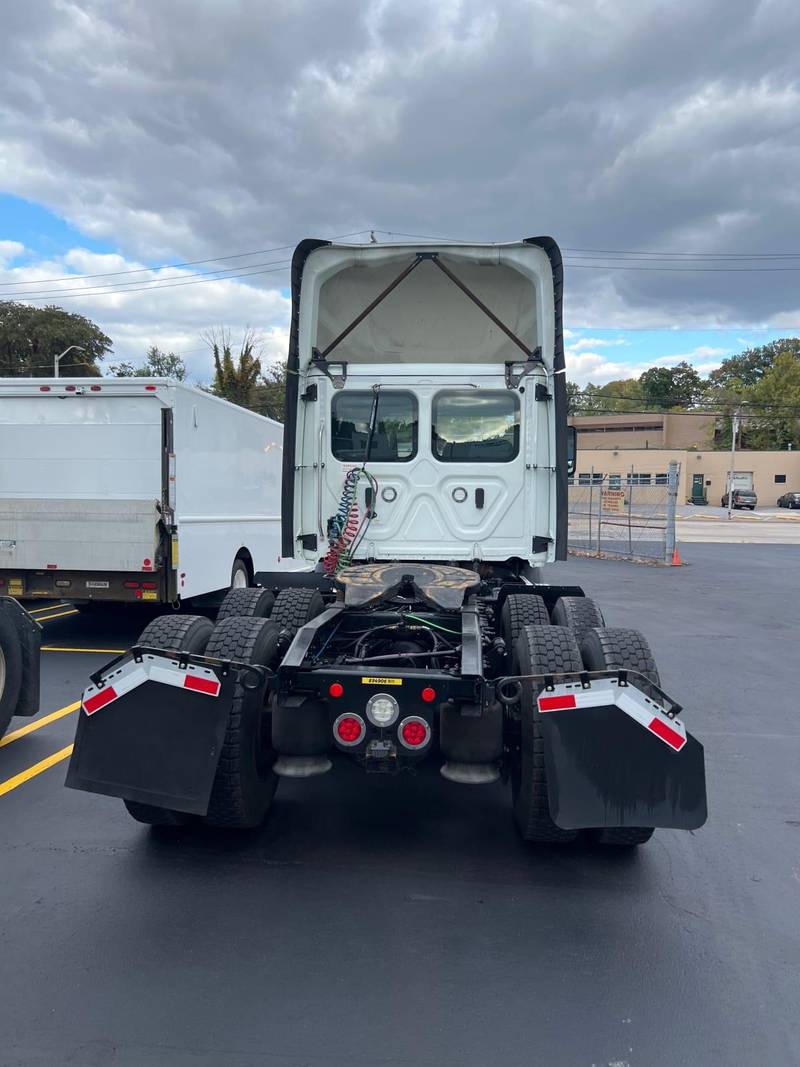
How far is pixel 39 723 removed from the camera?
6047 millimetres

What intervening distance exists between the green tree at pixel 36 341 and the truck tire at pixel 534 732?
172 ft

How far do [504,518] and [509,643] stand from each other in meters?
1.47

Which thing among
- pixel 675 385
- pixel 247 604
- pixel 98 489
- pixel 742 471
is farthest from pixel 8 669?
pixel 675 385

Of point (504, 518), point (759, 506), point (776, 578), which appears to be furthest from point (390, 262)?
point (759, 506)

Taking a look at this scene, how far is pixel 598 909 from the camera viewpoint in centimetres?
348

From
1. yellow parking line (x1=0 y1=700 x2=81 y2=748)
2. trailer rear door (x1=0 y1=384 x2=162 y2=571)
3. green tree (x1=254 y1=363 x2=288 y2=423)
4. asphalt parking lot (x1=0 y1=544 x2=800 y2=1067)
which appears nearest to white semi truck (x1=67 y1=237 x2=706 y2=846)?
asphalt parking lot (x1=0 y1=544 x2=800 y2=1067)

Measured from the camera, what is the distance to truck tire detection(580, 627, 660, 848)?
3727 millimetres

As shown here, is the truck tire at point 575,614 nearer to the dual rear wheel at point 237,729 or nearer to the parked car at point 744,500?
the dual rear wheel at point 237,729

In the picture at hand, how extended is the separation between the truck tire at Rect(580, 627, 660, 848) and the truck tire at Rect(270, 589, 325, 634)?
1.91 m

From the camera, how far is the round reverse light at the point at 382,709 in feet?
11.6

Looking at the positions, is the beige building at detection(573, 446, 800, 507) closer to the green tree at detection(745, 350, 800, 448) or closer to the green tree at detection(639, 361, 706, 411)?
the green tree at detection(745, 350, 800, 448)

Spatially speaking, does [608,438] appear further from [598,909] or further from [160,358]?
[598,909]

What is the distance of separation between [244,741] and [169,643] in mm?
656

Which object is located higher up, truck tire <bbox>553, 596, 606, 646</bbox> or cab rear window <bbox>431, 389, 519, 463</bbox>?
cab rear window <bbox>431, 389, 519, 463</bbox>
